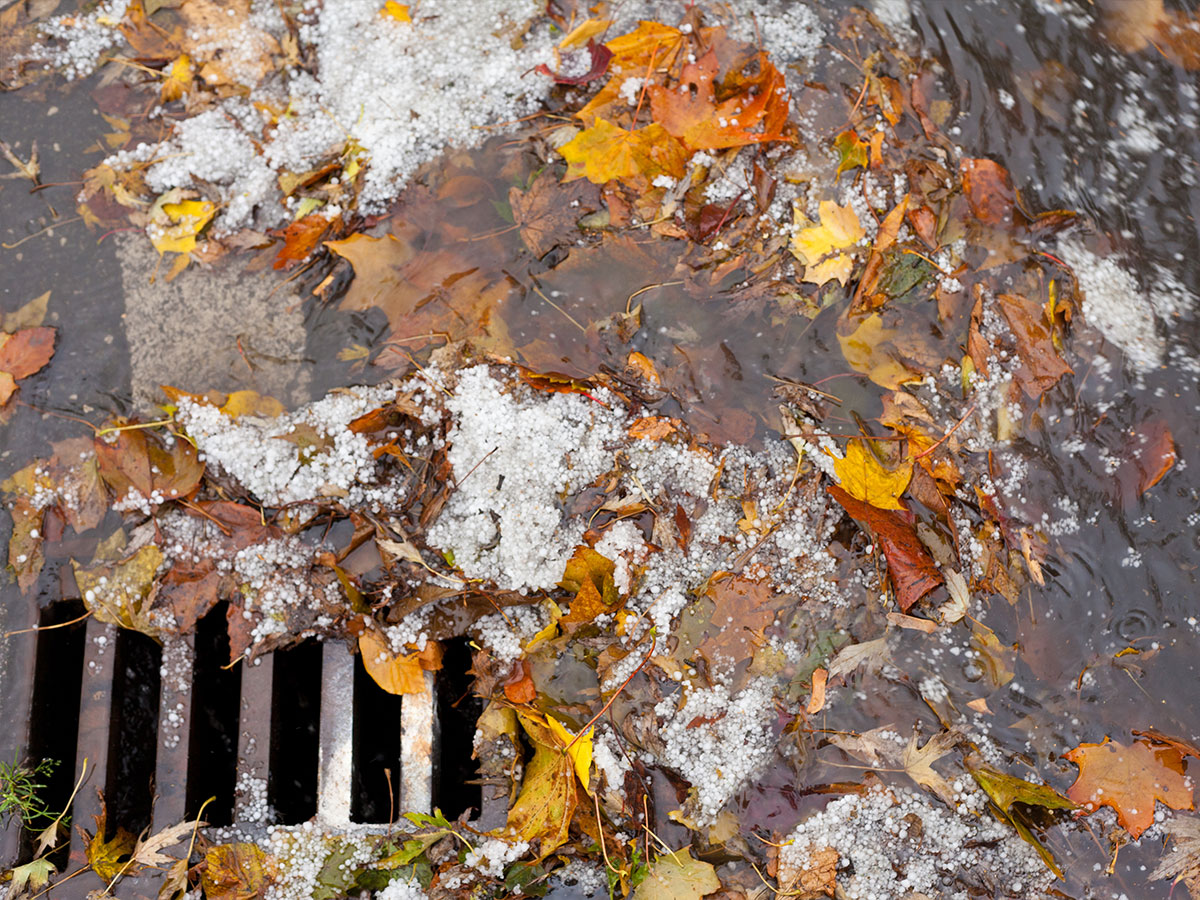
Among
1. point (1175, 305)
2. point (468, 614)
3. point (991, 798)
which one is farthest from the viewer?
point (1175, 305)

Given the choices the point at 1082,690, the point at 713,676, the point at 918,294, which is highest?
the point at 918,294

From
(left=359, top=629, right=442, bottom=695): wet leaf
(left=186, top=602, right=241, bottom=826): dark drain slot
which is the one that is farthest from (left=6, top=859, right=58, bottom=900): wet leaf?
(left=359, top=629, right=442, bottom=695): wet leaf

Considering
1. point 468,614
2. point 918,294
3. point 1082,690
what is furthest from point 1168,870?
point 468,614

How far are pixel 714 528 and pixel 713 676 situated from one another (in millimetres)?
309

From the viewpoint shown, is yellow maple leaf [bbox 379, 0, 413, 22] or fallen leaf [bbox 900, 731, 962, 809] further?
yellow maple leaf [bbox 379, 0, 413, 22]

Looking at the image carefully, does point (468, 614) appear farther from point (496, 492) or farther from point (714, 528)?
point (714, 528)

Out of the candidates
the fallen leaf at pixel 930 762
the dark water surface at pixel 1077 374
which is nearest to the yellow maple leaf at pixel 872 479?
the dark water surface at pixel 1077 374

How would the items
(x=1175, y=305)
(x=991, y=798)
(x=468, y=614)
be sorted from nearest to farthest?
1. (x=991, y=798)
2. (x=468, y=614)
3. (x=1175, y=305)

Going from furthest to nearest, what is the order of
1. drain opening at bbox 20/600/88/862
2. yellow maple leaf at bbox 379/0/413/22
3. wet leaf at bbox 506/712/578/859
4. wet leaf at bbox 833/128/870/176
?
yellow maple leaf at bbox 379/0/413/22
wet leaf at bbox 833/128/870/176
drain opening at bbox 20/600/88/862
wet leaf at bbox 506/712/578/859

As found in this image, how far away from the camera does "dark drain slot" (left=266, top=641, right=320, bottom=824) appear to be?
1661 millimetres

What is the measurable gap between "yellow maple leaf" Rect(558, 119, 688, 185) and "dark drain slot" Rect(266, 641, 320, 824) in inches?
49.7

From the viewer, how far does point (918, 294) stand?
5.57ft

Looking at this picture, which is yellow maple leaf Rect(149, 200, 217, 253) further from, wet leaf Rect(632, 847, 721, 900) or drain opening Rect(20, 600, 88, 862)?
wet leaf Rect(632, 847, 721, 900)

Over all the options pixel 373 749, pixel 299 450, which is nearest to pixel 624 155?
pixel 299 450
